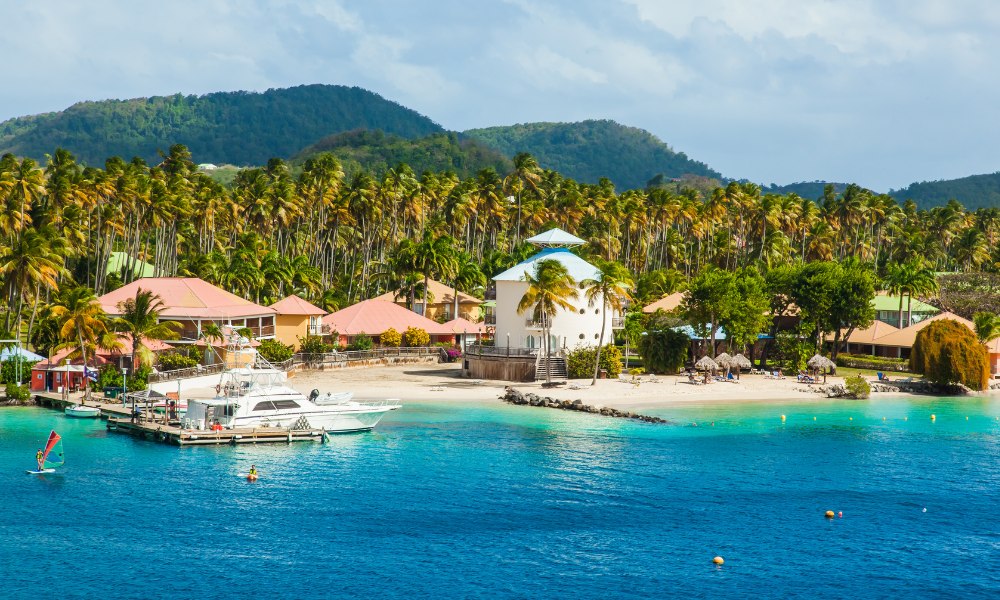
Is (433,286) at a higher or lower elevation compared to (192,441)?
higher

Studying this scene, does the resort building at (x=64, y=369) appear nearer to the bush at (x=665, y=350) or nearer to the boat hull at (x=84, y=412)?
the boat hull at (x=84, y=412)

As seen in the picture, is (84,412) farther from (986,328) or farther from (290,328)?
(986,328)

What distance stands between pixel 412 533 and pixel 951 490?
25.2 meters

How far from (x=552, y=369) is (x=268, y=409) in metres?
Result: 27.6

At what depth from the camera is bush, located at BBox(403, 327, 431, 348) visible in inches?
3716

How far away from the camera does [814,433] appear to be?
204 ft

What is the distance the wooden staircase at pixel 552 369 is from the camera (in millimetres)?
79438

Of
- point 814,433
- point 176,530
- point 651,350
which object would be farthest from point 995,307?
point 176,530

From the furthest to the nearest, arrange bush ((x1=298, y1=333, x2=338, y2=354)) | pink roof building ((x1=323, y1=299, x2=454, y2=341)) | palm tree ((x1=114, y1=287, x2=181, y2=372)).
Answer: pink roof building ((x1=323, y1=299, x2=454, y2=341)) < bush ((x1=298, y1=333, x2=338, y2=354)) < palm tree ((x1=114, y1=287, x2=181, y2=372))

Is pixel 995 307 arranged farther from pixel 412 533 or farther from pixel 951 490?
pixel 412 533

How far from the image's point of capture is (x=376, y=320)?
94750mm

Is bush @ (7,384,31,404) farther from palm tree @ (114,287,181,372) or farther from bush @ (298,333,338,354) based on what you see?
bush @ (298,333,338,354)

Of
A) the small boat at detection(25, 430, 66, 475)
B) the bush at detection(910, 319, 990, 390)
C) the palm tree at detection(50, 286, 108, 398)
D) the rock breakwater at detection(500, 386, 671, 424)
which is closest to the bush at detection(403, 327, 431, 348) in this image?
the rock breakwater at detection(500, 386, 671, 424)

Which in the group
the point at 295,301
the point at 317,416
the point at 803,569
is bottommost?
the point at 803,569
